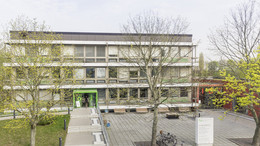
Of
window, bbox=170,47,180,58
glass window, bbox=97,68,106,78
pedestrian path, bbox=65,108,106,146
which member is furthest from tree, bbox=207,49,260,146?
glass window, bbox=97,68,106,78

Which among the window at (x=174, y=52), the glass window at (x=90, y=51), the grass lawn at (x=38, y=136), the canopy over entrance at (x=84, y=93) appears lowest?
the grass lawn at (x=38, y=136)

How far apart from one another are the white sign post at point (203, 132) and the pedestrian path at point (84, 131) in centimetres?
736

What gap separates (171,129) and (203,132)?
5.07 m

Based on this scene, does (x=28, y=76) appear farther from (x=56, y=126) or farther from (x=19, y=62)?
(x=56, y=126)

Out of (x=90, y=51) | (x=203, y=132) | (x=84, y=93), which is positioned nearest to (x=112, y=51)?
(x=90, y=51)

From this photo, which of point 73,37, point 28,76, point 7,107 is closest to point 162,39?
point 28,76

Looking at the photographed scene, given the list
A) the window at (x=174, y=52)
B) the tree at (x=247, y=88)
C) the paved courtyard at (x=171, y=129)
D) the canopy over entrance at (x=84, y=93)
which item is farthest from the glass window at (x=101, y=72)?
the tree at (x=247, y=88)

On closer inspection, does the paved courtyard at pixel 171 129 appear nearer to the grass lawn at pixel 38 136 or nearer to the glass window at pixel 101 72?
the grass lawn at pixel 38 136

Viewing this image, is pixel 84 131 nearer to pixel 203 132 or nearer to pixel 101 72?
pixel 203 132

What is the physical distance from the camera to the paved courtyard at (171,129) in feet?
51.9

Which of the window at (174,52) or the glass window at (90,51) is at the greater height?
the glass window at (90,51)

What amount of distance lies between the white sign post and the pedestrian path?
7360 mm

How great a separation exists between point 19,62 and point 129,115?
16728mm

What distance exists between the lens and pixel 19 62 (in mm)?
11383
